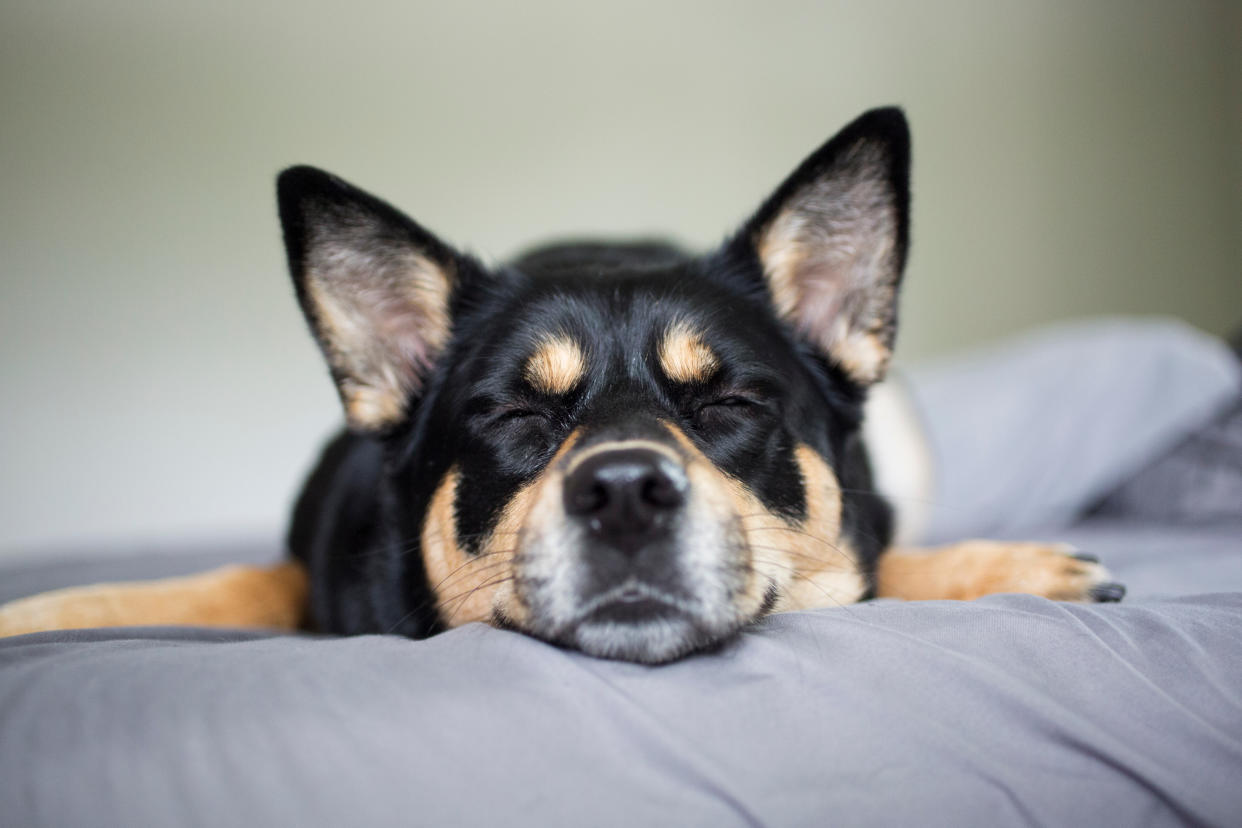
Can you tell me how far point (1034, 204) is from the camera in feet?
19.7

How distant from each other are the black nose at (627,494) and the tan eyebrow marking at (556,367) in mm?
374

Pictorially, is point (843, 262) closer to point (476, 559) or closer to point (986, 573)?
point (986, 573)

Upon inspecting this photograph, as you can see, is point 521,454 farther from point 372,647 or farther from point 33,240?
point 33,240

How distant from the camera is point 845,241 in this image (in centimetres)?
182

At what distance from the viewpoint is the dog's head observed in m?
1.22

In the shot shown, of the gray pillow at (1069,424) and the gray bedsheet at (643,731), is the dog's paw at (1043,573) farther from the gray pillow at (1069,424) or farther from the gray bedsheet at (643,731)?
the gray pillow at (1069,424)

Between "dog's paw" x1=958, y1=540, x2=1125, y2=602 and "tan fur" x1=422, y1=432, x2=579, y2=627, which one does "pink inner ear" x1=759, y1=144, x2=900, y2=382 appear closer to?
"dog's paw" x1=958, y1=540, x2=1125, y2=602

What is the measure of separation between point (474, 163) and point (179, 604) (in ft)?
14.1

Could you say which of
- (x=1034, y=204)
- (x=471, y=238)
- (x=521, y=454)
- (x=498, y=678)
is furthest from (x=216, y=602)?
(x=1034, y=204)

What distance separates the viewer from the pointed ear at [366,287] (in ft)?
5.39

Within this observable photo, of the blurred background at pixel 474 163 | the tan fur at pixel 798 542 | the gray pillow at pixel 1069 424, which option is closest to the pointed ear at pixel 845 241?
the tan fur at pixel 798 542

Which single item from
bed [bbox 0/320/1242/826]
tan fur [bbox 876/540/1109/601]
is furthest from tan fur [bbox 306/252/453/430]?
tan fur [bbox 876/540/1109/601]

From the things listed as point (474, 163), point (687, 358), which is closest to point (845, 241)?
point (687, 358)

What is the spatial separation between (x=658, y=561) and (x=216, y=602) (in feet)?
4.12
